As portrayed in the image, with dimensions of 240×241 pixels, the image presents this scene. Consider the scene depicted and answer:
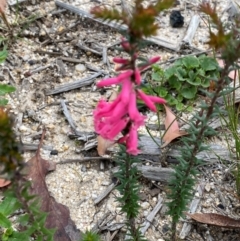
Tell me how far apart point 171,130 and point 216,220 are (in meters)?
0.67

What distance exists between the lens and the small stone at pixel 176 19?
4215mm

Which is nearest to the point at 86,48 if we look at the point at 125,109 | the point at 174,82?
the point at 174,82

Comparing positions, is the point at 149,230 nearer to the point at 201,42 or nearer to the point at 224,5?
the point at 201,42

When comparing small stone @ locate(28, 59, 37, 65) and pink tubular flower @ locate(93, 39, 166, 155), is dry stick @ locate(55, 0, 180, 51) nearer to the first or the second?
small stone @ locate(28, 59, 37, 65)

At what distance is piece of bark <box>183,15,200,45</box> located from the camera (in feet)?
13.5

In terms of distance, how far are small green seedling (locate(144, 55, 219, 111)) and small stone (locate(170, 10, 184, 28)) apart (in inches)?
22.7

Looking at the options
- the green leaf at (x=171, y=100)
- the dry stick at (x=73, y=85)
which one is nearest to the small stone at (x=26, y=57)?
the dry stick at (x=73, y=85)

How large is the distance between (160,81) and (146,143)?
539mm

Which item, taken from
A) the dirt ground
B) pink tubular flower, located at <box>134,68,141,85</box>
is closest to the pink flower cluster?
pink tubular flower, located at <box>134,68,141,85</box>

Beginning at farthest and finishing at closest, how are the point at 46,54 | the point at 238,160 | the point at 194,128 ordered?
1. the point at 46,54
2. the point at 238,160
3. the point at 194,128

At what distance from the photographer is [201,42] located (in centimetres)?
414

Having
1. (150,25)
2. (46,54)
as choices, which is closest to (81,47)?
(46,54)

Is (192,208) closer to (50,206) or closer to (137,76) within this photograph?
(50,206)

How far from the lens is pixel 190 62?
3723 mm
